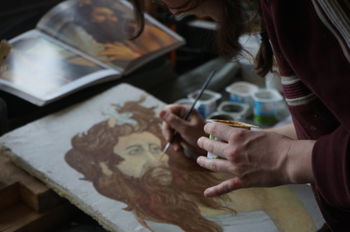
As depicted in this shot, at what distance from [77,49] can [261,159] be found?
3.01 ft

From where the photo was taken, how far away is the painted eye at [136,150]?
3.30 ft

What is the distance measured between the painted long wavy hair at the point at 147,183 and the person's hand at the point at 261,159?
160mm

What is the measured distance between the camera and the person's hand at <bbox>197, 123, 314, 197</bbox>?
1.95 feet

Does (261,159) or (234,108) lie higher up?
(261,159)

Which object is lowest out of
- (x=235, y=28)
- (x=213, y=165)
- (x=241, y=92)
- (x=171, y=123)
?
(x=241, y=92)

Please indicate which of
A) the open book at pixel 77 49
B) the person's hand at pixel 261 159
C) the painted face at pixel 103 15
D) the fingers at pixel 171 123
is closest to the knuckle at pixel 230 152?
the person's hand at pixel 261 159

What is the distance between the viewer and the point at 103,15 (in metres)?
1.53

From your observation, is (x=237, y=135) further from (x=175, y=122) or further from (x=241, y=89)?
(x=241, y=89)

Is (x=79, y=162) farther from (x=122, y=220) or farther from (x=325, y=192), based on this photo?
(x=325, y=192)

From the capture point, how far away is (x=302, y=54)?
1.88 ft

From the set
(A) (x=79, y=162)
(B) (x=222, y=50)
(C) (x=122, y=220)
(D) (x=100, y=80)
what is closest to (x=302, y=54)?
(B) (x=222, y=50)

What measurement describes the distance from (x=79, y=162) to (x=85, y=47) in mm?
551

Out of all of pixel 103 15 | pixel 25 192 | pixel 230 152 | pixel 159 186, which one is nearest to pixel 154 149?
pixel 159 186

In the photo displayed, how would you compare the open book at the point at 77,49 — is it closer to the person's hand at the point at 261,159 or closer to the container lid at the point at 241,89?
the container lid at the point at 241,89
